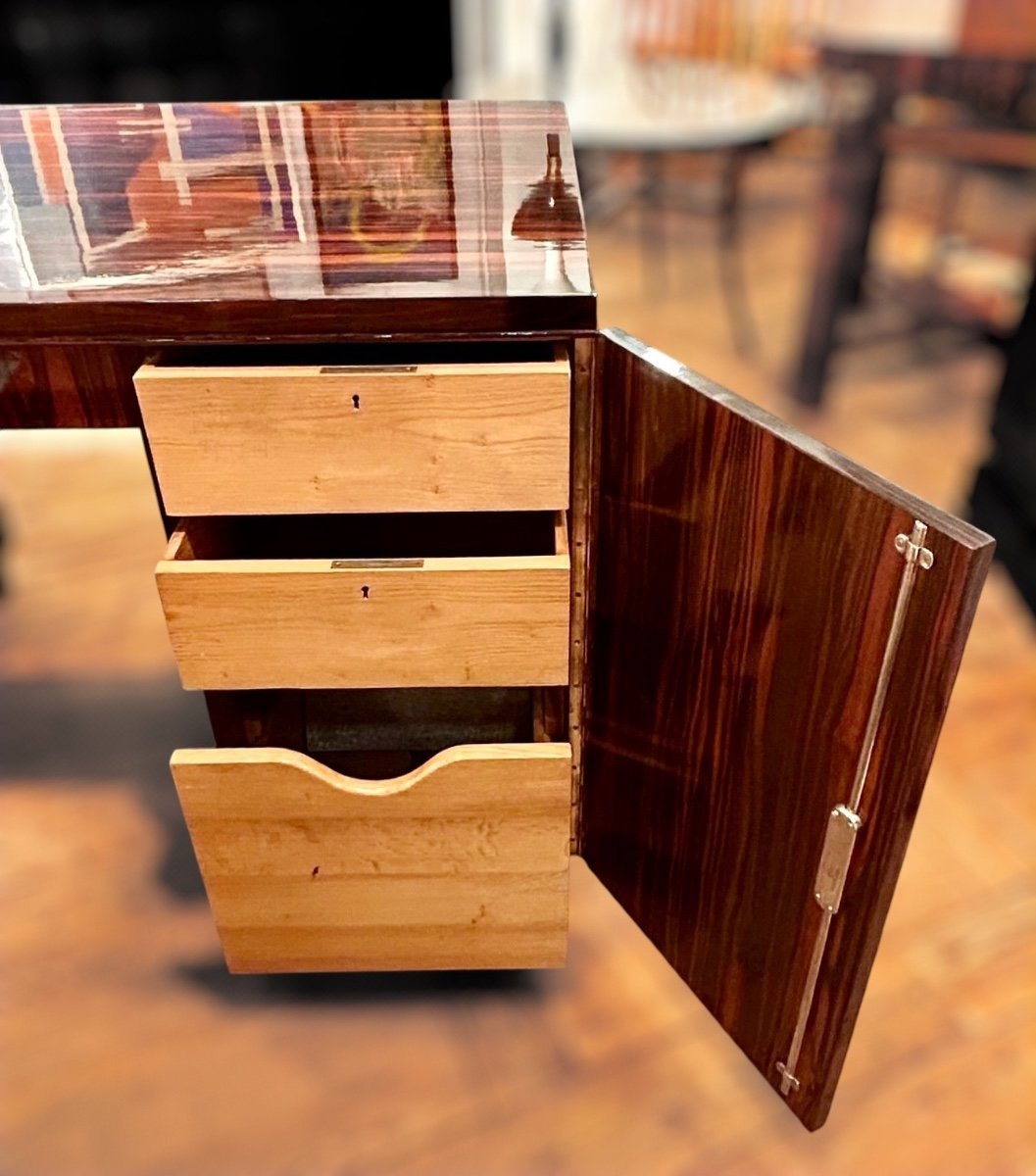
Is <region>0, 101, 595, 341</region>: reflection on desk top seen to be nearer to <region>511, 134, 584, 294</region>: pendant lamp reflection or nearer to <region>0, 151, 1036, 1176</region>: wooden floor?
<region>511, 134, 584, 294</region>: pendant lamp reflection

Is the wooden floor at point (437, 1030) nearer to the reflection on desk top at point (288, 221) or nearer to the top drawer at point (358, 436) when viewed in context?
the top drawer at point (358, 436)

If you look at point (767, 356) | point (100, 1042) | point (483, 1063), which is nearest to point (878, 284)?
point (767, 356)

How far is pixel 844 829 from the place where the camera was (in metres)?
0.68

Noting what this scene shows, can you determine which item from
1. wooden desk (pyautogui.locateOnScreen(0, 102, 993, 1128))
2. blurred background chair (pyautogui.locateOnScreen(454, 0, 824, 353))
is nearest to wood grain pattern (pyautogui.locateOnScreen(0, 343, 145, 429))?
wooden desk (pyautogui.locateOnScreen(0, 102, 993, 1128))

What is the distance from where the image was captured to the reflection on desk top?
0.68 m

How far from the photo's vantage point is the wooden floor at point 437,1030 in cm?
86

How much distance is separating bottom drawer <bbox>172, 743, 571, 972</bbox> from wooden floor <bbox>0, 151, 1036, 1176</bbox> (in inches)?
3.5

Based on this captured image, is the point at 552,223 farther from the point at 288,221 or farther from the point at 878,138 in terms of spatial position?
the point at 878,138

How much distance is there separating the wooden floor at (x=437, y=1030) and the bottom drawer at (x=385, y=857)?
0.29ft

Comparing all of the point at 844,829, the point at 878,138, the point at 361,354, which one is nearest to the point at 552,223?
the point at 361,354

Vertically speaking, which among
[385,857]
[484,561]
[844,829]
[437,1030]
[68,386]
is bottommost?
[437,1030]

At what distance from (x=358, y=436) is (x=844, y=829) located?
0.40 m

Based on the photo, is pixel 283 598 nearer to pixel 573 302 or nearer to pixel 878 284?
pixel 573 302

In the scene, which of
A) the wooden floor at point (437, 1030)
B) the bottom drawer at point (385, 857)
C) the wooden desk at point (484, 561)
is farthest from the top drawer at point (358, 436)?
the wooden floor at point (437, 1030)
